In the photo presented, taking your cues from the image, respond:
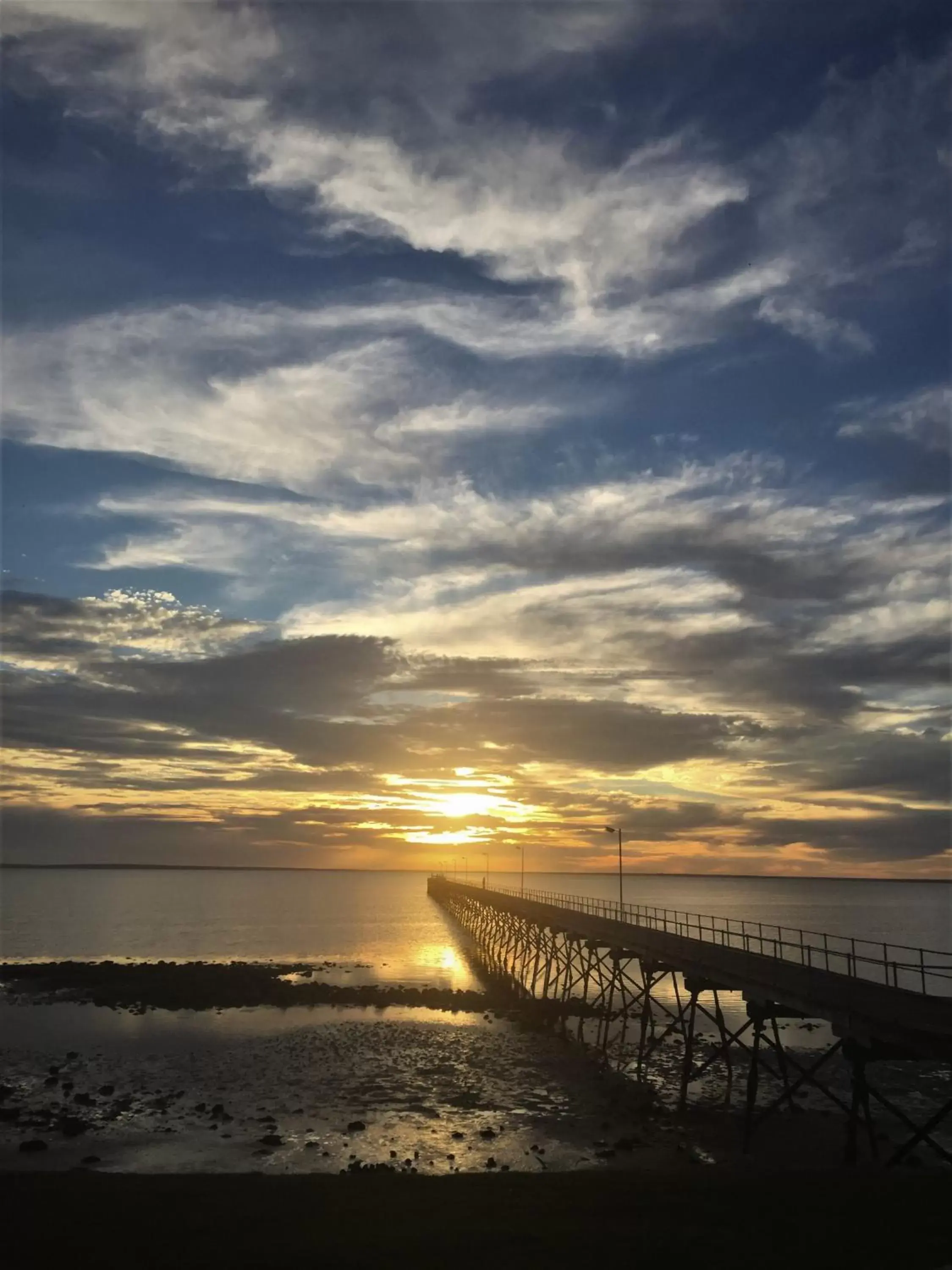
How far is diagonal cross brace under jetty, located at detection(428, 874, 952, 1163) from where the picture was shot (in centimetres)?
2298

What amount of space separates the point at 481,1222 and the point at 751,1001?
14.2 m

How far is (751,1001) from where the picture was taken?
2891 cm

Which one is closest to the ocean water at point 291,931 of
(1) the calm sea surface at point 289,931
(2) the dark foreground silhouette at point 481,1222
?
(1) the calm sea surface at point 289,931

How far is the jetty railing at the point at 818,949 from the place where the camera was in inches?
1160

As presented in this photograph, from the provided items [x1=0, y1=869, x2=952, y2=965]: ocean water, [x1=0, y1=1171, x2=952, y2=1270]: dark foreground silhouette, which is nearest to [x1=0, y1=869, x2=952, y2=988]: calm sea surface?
[x1=0, y1=869, x2=952, y2=965]: ocean water

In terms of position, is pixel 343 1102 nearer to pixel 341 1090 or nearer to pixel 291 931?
pixel 341 1090

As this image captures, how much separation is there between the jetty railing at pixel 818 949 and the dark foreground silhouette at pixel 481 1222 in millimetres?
6315

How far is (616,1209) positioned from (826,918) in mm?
169303

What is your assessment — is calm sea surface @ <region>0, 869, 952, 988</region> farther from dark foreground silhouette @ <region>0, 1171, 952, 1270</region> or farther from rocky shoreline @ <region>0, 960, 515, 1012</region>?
dark foreground silhouette @ <region>0, 1171, 952, 1270</region>

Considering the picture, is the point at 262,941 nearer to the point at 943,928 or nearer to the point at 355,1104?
the point at 355,1104

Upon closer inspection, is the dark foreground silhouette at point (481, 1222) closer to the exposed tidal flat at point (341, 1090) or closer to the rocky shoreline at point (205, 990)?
the exposed tidal flat at point (341, 1090)

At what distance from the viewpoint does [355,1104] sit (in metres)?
31.6

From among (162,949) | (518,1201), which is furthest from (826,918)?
(518,1201)

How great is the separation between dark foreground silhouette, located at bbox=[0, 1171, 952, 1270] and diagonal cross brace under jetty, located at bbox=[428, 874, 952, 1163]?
3351 mm
